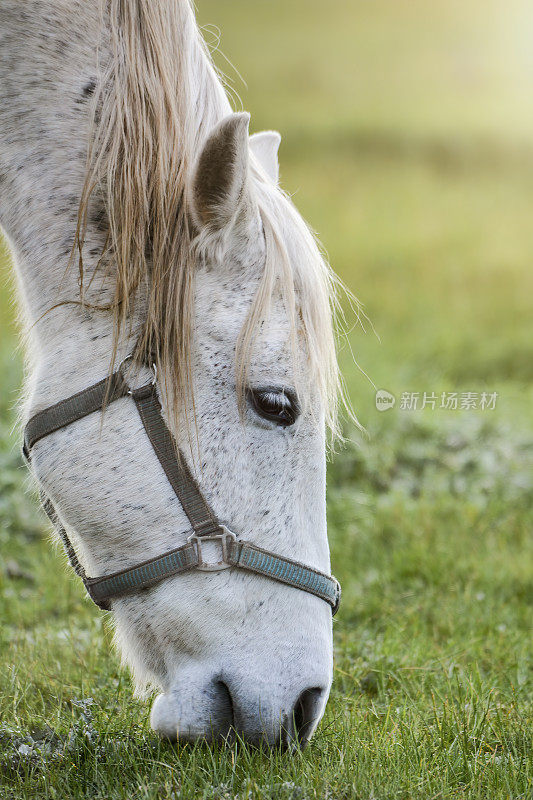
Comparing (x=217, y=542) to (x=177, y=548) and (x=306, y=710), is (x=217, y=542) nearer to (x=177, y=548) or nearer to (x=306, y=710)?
(x=177, y=548)

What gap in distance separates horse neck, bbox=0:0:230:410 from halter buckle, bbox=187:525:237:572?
1.64 ft

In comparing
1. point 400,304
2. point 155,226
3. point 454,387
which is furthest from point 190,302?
point 400,304

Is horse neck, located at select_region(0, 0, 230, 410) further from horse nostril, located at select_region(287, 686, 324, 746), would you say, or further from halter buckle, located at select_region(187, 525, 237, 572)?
horse nostril, located at select_region(287, 686, 324, 746)

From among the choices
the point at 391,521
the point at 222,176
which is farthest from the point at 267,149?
the point at 391,521

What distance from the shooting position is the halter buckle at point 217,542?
6.39 ft

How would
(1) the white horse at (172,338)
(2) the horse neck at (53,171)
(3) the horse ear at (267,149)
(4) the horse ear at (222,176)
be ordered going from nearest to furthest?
(4) the horse ear at (222,176)
(1) the white horse at (172,338)
(2) the horse neck at (53,171)
(3) the horse ear at (267,149)

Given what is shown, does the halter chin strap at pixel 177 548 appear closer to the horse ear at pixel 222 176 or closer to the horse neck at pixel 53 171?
the horse neck at pixel 53 171

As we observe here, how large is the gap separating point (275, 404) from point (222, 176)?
58 cm

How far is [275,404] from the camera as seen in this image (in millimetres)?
1982

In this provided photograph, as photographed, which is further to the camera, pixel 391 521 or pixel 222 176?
pixel 391 521

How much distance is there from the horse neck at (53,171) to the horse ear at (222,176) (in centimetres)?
30

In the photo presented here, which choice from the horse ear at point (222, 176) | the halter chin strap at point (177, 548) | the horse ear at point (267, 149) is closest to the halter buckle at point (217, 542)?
the halter chin strap at point (177, 548)

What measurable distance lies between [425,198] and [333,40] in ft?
11.2

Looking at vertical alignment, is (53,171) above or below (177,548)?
above
